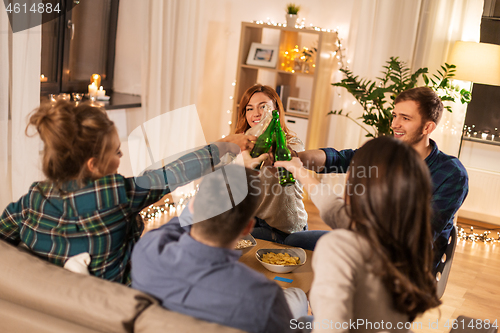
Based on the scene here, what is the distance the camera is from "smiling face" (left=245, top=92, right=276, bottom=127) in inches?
91.2

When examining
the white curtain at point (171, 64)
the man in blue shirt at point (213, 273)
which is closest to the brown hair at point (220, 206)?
the man in blue shirt at point (213, 273)

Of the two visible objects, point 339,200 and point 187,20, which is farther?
point 187,20

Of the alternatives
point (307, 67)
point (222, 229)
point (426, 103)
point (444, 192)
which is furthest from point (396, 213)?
point (307, 67)

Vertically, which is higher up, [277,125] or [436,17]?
[436,17]

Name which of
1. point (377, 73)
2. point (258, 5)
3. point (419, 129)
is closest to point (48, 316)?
point (419, 129)

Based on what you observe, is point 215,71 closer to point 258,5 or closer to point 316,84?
point 258,5

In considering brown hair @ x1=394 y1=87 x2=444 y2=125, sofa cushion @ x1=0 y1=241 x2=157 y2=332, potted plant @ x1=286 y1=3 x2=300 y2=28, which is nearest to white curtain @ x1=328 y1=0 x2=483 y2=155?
potted plant @ x1=286 y1=3 x2=300 y2=28

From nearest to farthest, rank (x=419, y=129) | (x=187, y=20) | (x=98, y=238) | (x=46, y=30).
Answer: (x=98, y=238) → (x=419, y=129) → (x=46, y=30) → (x=187, y=20)

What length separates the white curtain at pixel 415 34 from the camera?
4.00 meters

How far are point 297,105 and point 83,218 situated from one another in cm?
348

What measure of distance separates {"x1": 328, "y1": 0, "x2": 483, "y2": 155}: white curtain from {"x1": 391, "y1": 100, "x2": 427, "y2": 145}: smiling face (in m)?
2.22

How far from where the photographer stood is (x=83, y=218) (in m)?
1.31

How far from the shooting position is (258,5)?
4777 millimetres

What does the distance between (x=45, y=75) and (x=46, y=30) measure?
0.34 metres
